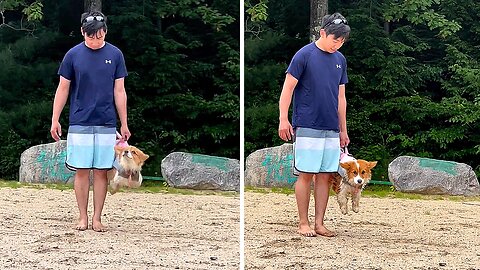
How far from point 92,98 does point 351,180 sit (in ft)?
Answer: 3.28

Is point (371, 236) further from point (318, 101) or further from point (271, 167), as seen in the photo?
point (318, 101)

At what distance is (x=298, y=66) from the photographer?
2840mm

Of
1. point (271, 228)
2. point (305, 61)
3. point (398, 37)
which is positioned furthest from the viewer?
point (398, 37)

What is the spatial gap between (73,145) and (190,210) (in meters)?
0.72

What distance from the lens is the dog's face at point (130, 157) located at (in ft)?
10.1

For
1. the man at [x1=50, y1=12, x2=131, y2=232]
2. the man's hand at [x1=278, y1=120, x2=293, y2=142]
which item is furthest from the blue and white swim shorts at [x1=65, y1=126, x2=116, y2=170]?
the man's hand at [x1=278, y1=120, x2=293, y2=142]

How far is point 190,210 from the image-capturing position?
139 inches

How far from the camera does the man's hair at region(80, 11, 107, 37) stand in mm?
2968

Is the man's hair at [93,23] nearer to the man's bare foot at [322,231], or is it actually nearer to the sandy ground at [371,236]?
→ the sandy ground at [371,236]

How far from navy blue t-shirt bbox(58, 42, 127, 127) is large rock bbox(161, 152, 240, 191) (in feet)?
1.79

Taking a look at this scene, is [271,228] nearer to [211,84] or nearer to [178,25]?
[211,84]

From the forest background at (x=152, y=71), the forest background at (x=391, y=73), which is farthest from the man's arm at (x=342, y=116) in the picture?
the forest background at (x=152, y=71)

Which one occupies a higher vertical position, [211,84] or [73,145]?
[211,84]

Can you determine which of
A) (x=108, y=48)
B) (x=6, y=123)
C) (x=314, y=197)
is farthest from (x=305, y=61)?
(x=6, y=123)
